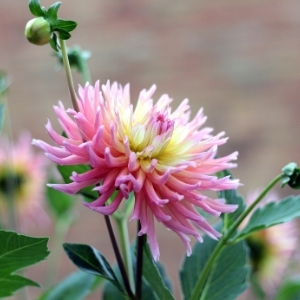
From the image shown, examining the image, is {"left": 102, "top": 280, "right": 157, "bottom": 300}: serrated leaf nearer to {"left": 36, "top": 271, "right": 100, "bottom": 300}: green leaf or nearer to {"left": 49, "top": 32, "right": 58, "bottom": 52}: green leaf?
{"left": 36, "top": 271, "right": 100, "bottom": 300}: green leaf

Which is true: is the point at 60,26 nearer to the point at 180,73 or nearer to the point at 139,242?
the point at 139,242

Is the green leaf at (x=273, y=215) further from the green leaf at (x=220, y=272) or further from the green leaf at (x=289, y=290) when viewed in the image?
the green leaf at (x=289, y=290)

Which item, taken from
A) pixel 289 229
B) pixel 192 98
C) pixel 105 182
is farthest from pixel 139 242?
pixel 192 98

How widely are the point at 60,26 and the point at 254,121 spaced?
2.90 feet

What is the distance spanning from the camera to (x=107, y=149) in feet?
0.74

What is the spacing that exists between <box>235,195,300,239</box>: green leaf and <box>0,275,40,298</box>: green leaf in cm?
10

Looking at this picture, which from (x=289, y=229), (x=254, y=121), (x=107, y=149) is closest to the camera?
(x=107, y=149)

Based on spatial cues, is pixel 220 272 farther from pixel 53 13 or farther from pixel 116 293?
pixel 53 13

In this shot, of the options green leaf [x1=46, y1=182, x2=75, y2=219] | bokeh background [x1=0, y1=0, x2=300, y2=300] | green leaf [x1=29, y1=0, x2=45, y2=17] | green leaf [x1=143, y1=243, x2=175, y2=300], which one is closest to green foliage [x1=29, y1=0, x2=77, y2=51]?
green leaf [x1=29, y1=0, x2=45, y2=17]

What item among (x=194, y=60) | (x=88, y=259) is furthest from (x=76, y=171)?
(x=194, y=60)

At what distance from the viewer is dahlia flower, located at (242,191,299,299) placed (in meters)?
0.48

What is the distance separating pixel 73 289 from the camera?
0.38 metres

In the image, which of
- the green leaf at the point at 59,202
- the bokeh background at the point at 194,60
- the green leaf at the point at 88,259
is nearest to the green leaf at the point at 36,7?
the green leaf at the point at 88,259

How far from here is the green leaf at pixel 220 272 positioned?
0.31 meters
